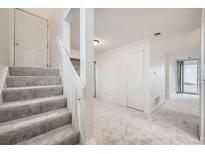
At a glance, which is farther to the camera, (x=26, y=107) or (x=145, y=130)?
(x=145, y=130)

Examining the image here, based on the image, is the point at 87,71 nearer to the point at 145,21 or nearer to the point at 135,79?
the point at 145,21

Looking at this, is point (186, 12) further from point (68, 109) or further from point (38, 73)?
point (38, 73)

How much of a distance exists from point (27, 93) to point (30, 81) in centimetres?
37

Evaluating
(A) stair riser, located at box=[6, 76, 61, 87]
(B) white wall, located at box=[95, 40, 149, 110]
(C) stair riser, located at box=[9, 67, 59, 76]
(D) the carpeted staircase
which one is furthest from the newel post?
(B) white wall, located at box=[95, 40, 149, 110]

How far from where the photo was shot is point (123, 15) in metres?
2.03

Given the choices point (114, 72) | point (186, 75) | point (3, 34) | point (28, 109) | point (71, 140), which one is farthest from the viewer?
point (186, 75)

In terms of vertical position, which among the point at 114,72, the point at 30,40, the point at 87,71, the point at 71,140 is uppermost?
the point at 30,40

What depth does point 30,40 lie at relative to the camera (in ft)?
10.1

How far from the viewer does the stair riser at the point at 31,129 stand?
1.17 m

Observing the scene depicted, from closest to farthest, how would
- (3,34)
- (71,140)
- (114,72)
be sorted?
(71,140) → (3,34) → (114,72)

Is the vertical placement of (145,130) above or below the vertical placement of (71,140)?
below

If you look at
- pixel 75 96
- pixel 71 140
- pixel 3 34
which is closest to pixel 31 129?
pixel 71 140

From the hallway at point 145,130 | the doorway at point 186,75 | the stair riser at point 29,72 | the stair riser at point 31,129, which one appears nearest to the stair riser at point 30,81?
the stair riser at point 29,72
